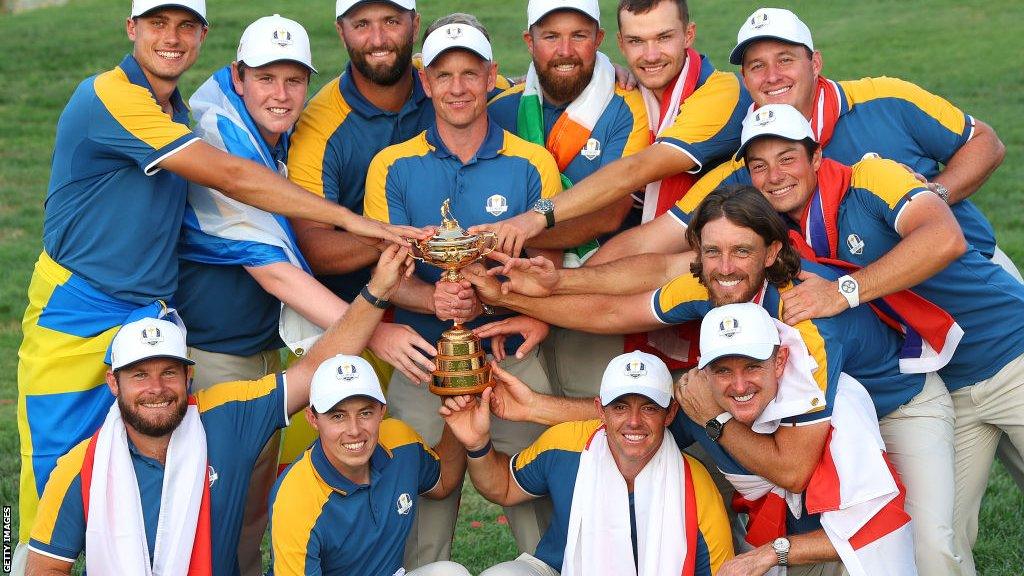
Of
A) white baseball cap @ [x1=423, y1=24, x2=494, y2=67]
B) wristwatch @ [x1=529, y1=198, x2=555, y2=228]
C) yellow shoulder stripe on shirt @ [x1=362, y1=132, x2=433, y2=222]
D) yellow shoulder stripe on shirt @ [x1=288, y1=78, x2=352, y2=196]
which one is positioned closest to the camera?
wristwatch @ [x1=529, y1=198, x2=555, y2=228]

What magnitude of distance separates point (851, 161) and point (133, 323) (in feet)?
13.3

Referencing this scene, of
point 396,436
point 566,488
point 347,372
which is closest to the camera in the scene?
point 347,372

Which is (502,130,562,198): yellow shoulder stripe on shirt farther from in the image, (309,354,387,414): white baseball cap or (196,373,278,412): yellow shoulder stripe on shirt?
(196,373,278,412): yellow shoulder stripe on shirt

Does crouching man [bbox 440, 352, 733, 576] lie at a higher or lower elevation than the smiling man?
lower

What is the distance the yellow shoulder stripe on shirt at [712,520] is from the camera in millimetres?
7676

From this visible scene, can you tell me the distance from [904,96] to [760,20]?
0.94 metres

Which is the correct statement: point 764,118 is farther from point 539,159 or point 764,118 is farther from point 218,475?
point 218,475

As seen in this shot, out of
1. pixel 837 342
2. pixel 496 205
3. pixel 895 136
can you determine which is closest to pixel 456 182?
pixel 496 205

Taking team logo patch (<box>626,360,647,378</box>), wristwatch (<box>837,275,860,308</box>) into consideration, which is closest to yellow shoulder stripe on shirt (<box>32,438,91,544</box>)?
team logo patch (<box>626,360,647,378</box>)

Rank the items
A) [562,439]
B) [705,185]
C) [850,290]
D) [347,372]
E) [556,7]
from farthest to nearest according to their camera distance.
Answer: [556,7], [705,185], [562,439], [347,372], [850,290]

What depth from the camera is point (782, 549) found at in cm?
751

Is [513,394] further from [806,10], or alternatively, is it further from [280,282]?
[806,10]

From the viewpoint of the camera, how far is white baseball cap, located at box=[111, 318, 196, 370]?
7.60 meters

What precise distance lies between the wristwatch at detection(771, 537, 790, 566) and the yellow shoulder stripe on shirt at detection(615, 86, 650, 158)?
98.7 inches
